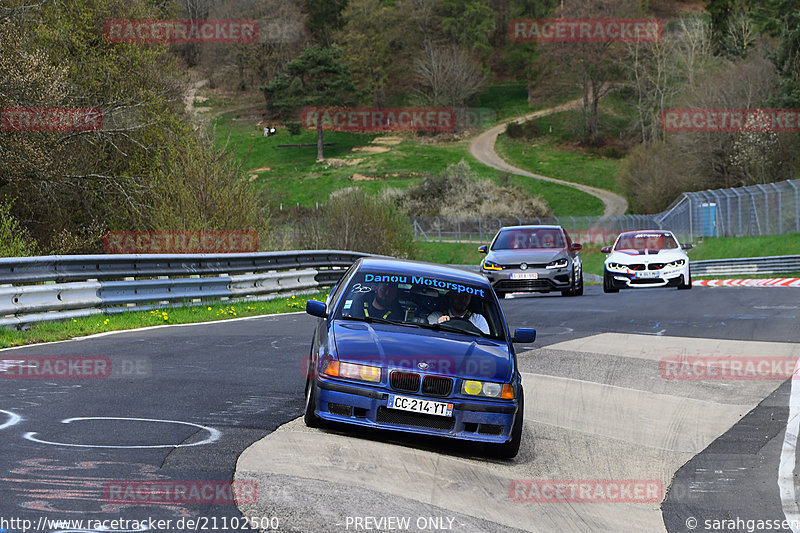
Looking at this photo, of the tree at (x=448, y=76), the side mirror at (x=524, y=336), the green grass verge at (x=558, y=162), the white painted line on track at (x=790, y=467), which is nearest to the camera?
the white painted line on track at (x=790, y=467)

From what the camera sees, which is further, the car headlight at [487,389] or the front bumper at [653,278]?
the front bumper at [653,278]

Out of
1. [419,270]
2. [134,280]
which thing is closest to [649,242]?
[134,280]

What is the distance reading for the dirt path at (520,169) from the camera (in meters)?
91.2

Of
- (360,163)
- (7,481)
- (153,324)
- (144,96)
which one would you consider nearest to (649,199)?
(360,163)

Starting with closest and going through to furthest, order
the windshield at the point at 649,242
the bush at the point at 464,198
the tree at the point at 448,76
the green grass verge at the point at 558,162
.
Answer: the windshield at the point at 649,242 → the bush at the point at 464,198 → the green grass verge at the point at 558,162 → the tree at the point at 448,76

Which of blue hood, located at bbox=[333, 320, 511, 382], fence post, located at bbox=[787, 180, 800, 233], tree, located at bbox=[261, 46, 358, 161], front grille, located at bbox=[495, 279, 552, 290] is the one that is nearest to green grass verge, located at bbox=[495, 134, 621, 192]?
tree, located at bbox=[261, 46, 358, 161]

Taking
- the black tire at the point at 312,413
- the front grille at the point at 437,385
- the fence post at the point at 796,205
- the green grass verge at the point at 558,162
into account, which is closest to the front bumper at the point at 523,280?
the black tire at the point at 312,413

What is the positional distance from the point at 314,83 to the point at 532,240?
87.4m

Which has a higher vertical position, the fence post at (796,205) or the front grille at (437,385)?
the front grille at (437,385)

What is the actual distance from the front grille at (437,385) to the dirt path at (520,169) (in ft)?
264

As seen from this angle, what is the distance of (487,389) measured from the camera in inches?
300

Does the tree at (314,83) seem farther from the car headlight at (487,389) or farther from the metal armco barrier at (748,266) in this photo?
the car headlight at (487,389)

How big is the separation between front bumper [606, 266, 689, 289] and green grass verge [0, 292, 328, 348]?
7883mm

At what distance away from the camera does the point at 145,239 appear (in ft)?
95.4
